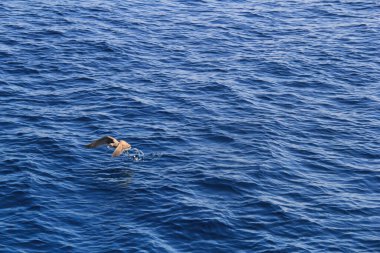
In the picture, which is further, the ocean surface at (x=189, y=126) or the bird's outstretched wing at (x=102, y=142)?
the bird's outstretched wing at (x=102, y=142)

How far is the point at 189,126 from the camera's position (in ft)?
179

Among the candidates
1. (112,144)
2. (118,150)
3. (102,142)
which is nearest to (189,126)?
(112,144)

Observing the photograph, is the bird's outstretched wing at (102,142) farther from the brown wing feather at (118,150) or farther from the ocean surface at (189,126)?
the ocean surface at (189,126)

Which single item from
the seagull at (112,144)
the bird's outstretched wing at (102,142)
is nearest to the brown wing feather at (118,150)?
A: the seagull at (112,144)

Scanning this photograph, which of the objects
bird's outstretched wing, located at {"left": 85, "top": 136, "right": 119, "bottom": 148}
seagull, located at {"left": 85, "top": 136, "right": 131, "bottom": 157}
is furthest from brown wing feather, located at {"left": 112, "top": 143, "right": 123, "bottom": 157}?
bird's outstretched wing, located at {"left": 85, "top": 136, "right": 119, "bottom": 148}

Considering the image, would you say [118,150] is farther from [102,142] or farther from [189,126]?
[189,126]

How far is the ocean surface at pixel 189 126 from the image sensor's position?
41.4 meters

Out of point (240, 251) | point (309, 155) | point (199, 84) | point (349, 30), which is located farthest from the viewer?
point (349, 30)

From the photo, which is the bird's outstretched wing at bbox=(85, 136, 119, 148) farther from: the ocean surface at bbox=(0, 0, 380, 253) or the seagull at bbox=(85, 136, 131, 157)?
the ocean surface at bbox=(0, 0, 380, 253)

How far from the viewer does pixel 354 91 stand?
6238 cm

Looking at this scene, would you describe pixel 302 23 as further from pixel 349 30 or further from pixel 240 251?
pixel 240 251

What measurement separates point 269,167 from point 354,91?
16.8 meters

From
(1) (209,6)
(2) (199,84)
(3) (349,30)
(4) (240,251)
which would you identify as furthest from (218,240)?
(1) (209,6)

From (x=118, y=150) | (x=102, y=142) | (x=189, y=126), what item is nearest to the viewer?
(x=118, y=150)
